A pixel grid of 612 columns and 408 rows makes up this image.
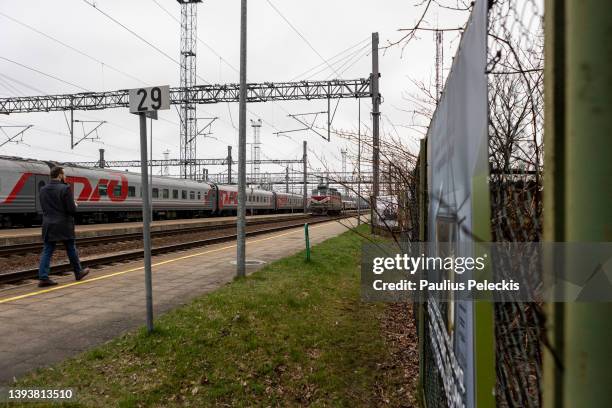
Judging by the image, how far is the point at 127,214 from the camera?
2580 centimetres

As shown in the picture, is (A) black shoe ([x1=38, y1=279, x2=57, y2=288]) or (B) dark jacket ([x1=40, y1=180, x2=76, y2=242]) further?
(A) black shoe ([x1=38, y1=279, x2=57, y2=288])

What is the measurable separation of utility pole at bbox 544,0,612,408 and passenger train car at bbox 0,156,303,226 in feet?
68.4

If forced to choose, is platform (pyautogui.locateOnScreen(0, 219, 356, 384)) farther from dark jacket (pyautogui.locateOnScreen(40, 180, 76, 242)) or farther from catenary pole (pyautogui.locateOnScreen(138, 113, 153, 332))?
dark jacket (pyautogui.locateOnScreen(40, 180, 76, 242))

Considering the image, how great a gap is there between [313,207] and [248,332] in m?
38.5

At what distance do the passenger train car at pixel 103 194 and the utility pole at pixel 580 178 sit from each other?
20.9 m

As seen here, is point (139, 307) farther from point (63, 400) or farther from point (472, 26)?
point (472, 26)

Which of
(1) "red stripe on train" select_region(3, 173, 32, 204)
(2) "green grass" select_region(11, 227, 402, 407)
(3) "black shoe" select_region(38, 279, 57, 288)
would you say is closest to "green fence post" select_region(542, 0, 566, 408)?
(2) "green grass" select_region(11, 227, 402, 407)

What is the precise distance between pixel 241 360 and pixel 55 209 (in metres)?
4.72

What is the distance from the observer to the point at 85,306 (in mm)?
5961

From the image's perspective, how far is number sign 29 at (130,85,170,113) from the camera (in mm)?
4688

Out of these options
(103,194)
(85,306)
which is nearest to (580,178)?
(85,306)

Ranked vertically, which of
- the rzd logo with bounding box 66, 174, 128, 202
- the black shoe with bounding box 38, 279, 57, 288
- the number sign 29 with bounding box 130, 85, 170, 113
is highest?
the number sign 29 with bounding box 130, 85, 170, 113

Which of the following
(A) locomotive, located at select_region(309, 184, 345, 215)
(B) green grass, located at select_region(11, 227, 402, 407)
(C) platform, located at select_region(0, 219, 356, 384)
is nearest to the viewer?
(B) green grass, located at select_region(11, 227, 402, 407)

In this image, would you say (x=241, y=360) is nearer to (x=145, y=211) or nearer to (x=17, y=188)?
(x=145, y=211)
